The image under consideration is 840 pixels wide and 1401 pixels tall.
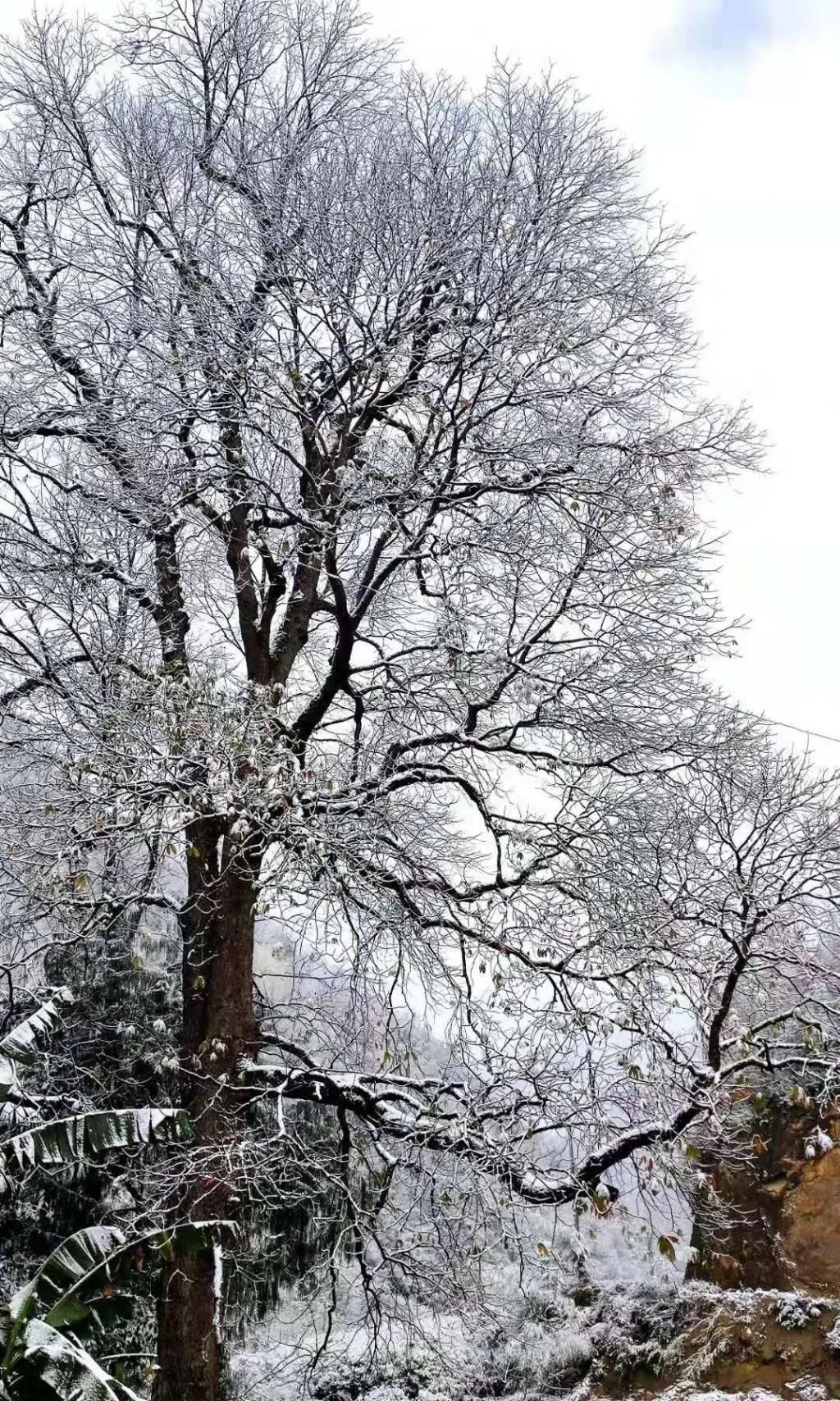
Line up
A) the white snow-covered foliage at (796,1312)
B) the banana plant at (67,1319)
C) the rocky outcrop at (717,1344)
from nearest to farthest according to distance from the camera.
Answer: the banana plant at (67,1319)
the rocky outcrop at (717,1344)
the white snow-covered foliage at (796,1312)

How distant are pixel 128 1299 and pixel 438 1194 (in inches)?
93.0

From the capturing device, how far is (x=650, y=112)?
9.85 m

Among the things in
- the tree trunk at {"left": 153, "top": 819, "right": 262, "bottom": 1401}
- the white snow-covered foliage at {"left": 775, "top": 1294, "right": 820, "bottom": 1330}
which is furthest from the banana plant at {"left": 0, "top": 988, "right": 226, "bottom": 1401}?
the white snow-covered foliage at {"left": 775, "top": 1294, "right": 820, "bottom": 1330}

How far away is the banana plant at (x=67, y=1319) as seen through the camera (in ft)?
15.1

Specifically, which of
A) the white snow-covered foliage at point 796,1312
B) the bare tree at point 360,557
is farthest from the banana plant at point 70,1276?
the white snow-covered foliage at point 796,1312

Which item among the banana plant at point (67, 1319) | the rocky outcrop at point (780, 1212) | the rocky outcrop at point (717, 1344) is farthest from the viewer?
the rocky outcrop at point (780, 1212)

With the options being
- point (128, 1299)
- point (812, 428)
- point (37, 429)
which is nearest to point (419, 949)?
point (128, 1299)

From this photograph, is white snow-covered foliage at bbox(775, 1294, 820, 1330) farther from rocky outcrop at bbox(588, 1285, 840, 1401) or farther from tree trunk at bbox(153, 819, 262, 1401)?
tree trunk at bbox(153, 819, 262, 1401)

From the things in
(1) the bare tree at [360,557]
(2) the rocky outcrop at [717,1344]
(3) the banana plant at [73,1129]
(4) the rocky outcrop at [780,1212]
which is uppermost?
(1) the bare tree at [360,557]

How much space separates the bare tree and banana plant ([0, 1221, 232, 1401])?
1034 mm

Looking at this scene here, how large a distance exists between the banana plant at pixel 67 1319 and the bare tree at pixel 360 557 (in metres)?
1.03

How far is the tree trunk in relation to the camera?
22.4 feet

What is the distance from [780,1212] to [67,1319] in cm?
848

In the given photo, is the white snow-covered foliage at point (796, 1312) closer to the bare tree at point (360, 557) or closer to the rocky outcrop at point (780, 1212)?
the rocky outcrop at point (780, 1212)
